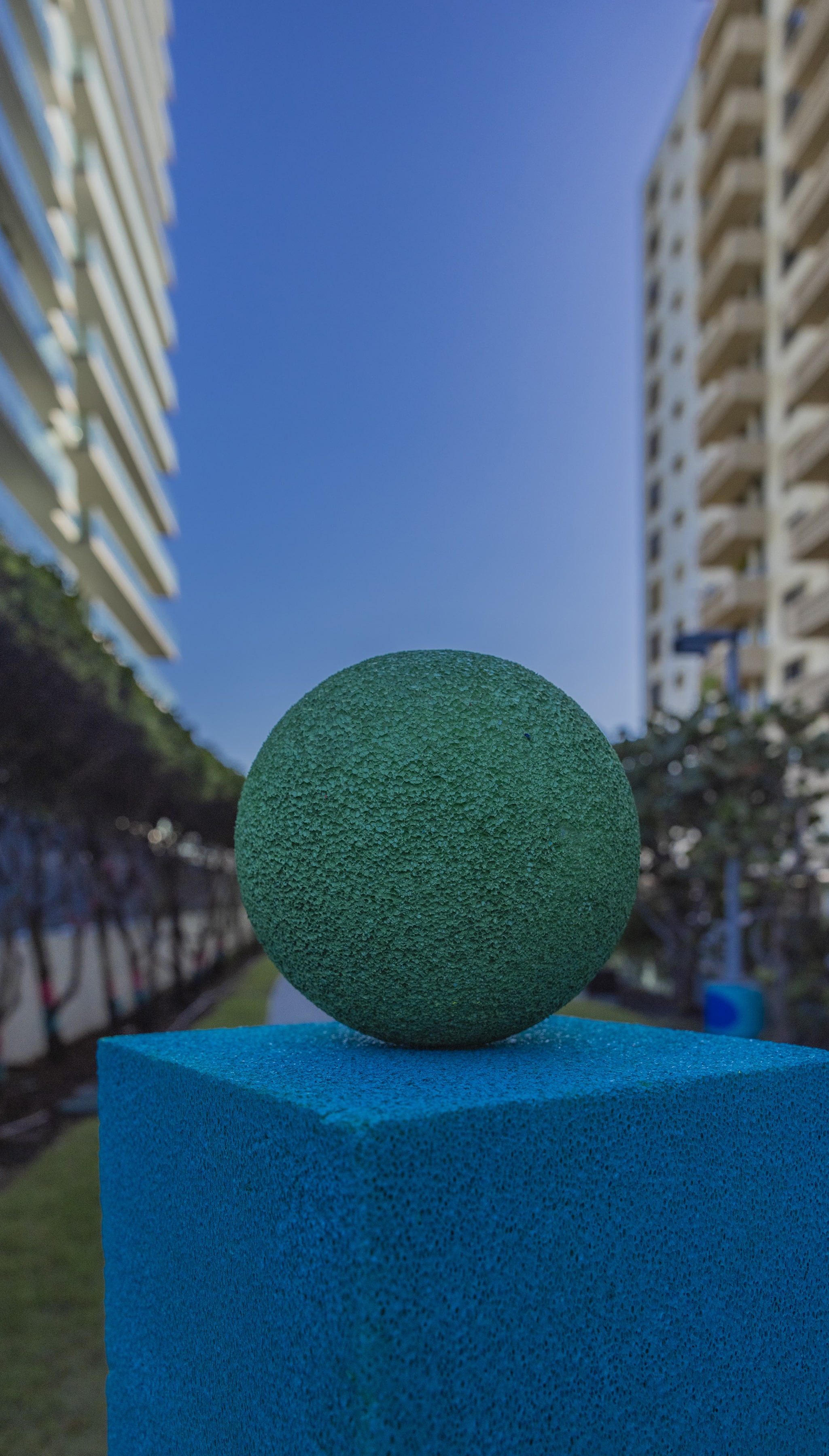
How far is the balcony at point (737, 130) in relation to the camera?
33.4m

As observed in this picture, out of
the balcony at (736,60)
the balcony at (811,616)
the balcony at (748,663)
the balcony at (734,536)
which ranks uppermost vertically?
the balcony at (736,60)

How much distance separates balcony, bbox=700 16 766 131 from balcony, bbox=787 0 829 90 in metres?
5.00

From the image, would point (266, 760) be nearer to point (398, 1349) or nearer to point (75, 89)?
point (398, 1349)

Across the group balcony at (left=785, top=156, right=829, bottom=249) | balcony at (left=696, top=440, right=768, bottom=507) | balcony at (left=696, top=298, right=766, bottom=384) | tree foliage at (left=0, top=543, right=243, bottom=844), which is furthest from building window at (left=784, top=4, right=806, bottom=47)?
tree foliage at (left=0, top=543, right=243, bottom=844)

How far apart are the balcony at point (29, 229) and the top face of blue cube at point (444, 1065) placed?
97.5 feet

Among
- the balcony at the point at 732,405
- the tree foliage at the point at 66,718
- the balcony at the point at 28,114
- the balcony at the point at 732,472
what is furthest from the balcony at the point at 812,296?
the balcony at the point at 28,114

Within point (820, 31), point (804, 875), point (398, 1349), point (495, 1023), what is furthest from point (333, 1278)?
point (820, 31)

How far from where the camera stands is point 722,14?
112 ft

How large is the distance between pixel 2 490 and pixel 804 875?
2817 cm

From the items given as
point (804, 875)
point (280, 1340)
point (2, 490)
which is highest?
point (2, 490)

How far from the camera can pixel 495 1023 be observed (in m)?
3.03

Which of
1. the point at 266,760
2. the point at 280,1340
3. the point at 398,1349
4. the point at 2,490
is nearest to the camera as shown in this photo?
the point at 398,1349

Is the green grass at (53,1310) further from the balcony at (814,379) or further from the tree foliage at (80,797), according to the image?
the balcony at (814,379)

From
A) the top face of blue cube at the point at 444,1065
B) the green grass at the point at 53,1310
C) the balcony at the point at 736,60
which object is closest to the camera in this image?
the top face of blue cube at the point at 444,1065
